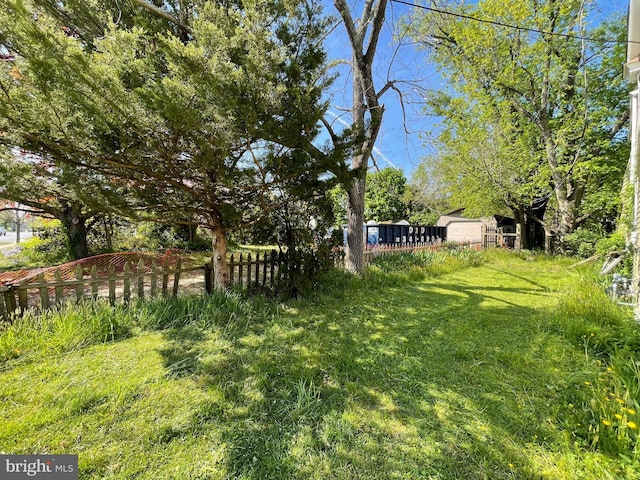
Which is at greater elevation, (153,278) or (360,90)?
(360,90)

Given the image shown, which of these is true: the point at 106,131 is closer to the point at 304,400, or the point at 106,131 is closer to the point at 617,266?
the point at 304,400

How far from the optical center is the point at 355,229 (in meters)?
6.46

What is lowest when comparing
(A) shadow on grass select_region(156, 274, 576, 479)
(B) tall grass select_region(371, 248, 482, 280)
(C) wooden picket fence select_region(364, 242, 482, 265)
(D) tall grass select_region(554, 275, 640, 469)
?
(A) shadow on grass select_region(156, 274, 576, 479)

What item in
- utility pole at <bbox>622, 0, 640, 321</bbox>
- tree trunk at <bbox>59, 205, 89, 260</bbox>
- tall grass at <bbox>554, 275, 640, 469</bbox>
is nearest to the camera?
tall grass at <bbox>554, 275, 640, 469</bbox>

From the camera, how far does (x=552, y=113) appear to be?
37.0 feet

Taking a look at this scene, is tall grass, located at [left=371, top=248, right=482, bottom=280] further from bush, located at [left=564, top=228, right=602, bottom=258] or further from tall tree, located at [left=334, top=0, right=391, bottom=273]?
bush, located at [left=564, top=228, right=602, bottom=258]

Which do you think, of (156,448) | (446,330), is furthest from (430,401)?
(156,448)

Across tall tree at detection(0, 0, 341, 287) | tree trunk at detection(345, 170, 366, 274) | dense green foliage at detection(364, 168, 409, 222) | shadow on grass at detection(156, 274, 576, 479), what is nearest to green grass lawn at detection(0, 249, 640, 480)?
shadow on grass at detection(156, 274, 576, 479)

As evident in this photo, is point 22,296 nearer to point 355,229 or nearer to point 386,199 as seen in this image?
point 355,229

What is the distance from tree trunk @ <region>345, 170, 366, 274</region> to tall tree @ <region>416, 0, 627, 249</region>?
6930mm

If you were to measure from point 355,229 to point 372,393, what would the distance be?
4370 mm

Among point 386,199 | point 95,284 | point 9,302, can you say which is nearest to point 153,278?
point 95,284

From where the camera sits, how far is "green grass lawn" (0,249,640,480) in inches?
67.5

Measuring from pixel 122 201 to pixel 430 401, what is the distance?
426 cm
